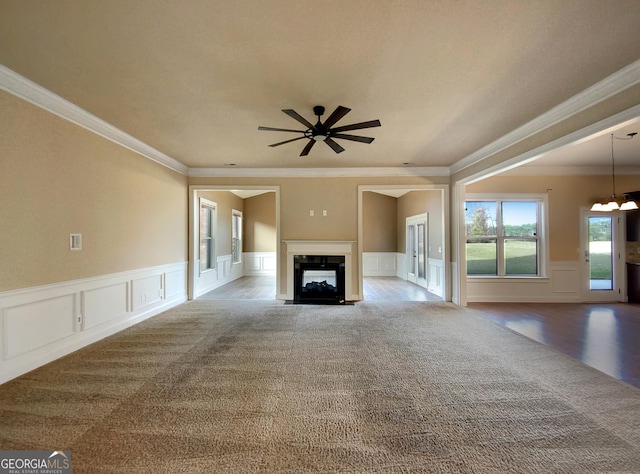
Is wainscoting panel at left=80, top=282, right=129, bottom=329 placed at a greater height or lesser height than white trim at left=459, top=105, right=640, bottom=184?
lesser

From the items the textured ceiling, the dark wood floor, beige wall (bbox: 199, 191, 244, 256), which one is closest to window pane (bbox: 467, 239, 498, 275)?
the dark wood floor

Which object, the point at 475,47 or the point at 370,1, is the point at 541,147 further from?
the point at 370,1

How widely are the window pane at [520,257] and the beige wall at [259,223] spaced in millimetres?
6787

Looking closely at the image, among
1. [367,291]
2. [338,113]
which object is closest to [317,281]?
[367,291]

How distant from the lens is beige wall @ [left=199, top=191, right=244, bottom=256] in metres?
7.46

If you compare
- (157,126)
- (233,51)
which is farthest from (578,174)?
(157,126)

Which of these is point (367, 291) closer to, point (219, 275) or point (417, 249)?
point (417, 249)

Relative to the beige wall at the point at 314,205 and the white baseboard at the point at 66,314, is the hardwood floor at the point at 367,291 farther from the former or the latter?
the white baseboard at the point at 66,314

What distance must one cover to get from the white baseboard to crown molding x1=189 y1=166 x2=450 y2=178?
223 cm

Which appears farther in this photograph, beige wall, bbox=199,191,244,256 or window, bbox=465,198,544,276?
beige wall, bbox=199,191,244,256

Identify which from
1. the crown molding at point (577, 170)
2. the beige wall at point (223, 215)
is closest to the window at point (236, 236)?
the beige wall at point (223, 215)

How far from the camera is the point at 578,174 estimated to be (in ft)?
18.2

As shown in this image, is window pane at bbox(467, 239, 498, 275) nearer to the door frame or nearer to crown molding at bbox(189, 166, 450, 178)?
the door frame

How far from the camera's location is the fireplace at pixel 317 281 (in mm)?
5457
